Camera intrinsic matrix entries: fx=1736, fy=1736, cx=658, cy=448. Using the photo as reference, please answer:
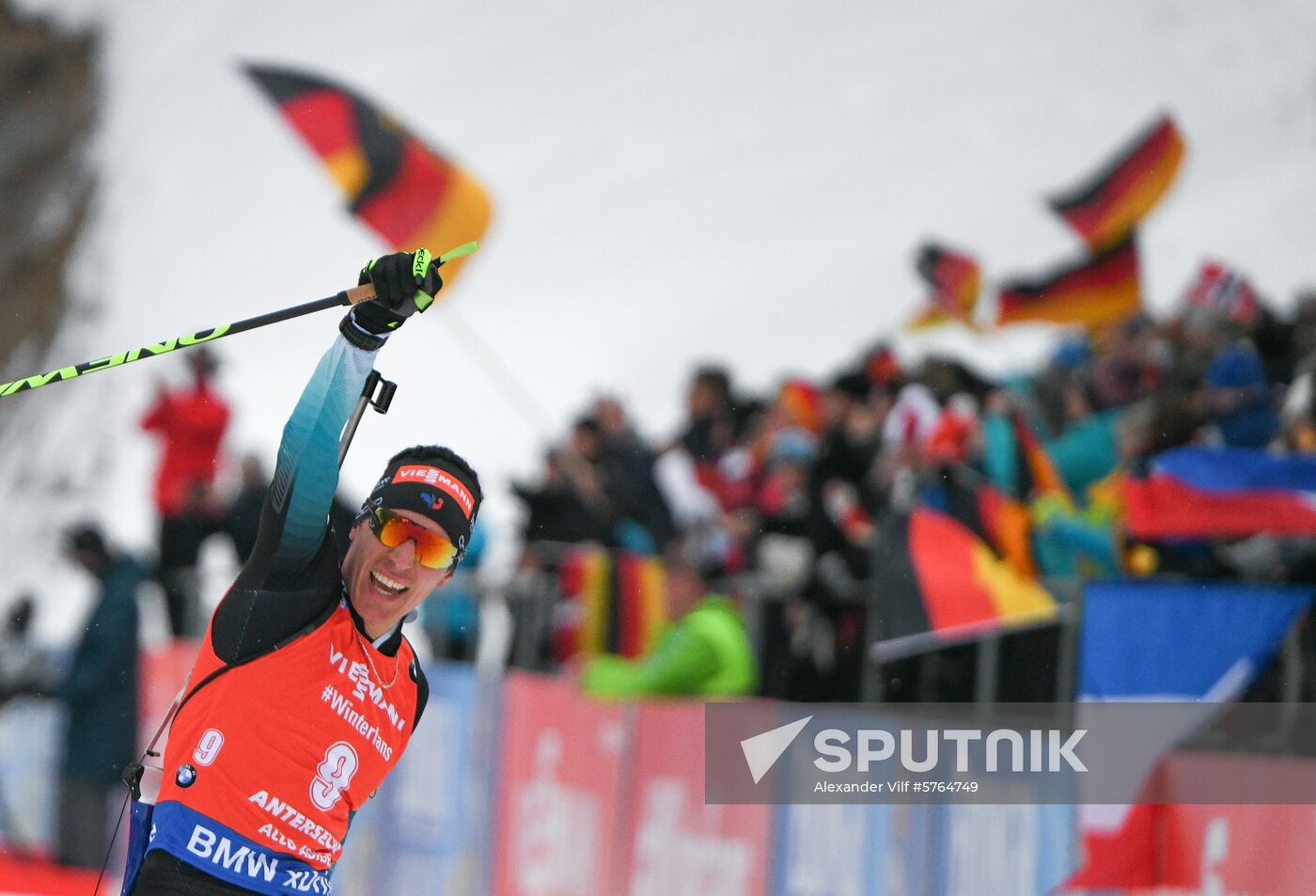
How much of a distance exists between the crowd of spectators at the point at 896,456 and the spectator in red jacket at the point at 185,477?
2.39 m

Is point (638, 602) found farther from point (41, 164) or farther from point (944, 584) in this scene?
point (41, 164)

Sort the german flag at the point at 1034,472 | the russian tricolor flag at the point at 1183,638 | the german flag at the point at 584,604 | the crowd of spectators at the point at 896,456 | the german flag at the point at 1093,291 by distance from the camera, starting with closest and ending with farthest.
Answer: the russian tricolor flag at the point at 1183,638, the crowd of spectators at the point at 896,456, the german flag at the point at 1034,472, the german flag at the point at 584,604, the german flag at the point at 1093,291

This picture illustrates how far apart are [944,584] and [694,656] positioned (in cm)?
106

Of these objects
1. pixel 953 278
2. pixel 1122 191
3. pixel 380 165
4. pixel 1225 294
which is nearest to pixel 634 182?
pixel 953 278

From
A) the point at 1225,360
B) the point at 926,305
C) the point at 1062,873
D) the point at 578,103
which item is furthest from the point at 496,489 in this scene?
→ the point at 1062,873

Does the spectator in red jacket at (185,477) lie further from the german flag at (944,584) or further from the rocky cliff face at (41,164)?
the rocky cliff face at (41,164)

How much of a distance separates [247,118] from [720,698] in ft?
48.4

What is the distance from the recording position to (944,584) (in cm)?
618

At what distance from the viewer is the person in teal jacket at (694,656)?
262 inches

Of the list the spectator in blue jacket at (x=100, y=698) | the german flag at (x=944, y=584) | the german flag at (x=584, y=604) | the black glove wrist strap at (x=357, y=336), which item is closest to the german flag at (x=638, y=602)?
the german flag at (x=584, y=604)

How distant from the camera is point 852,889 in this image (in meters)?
5.66

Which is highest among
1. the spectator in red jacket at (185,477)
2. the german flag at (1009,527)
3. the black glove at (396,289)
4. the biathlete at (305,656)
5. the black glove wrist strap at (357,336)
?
the spectator in red jacket at (185,477)

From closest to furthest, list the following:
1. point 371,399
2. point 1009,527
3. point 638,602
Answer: point 371,399, point 1009,527, point 638,602

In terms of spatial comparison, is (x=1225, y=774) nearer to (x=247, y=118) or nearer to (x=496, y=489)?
(x=496, y=489)
